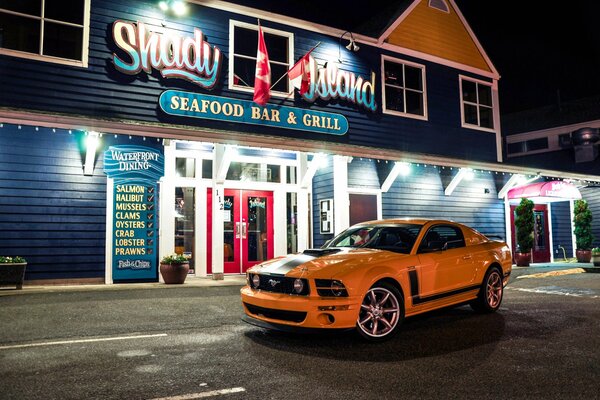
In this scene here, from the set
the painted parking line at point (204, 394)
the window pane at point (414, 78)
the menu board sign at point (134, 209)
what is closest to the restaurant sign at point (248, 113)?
the menu board sign at point (134, 209)

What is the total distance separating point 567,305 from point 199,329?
242 inches

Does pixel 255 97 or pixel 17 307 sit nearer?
pixel 17 307

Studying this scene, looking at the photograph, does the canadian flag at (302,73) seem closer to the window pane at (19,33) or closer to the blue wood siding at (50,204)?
the blue wood siding at (50,204)

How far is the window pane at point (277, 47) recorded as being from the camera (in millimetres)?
13609

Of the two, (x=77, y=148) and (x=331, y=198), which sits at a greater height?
(x=77, y=148)

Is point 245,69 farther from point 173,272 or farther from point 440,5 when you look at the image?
point 440,5

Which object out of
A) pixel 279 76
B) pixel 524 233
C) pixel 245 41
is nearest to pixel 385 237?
pixel 279 76

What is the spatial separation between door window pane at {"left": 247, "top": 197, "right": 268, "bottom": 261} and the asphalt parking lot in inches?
217

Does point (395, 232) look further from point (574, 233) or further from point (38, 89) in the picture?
point (574, 233)

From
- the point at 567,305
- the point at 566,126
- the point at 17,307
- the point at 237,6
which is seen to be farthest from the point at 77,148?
the point at 566,126

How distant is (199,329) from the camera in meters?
5.86

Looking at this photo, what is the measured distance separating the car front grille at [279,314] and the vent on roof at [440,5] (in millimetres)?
14853

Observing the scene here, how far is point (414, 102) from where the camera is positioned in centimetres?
1608

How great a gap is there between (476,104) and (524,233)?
5.25m
